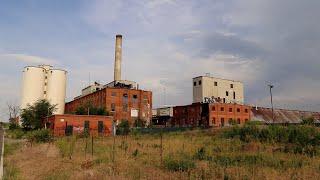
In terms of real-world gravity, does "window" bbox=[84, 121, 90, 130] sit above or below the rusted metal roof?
below

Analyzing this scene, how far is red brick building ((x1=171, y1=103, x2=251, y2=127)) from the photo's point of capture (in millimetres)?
71312

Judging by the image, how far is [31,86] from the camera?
87812 mm

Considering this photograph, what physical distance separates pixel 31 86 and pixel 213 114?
45979mm

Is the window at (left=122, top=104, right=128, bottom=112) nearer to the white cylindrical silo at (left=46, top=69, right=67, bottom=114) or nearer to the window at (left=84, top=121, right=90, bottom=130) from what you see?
the white cylindrical silo at (left=46, top=69, right=67, bottom=114)

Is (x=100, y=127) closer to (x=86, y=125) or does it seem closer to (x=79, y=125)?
(x=86, y=125)

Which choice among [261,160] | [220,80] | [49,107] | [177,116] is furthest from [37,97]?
[261,160]

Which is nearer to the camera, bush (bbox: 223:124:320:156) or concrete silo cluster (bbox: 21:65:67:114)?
bush (bbox: 223:124:320:156)

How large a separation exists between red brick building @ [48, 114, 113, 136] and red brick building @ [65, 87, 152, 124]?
20512mm

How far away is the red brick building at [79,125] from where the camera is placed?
48.0 meters

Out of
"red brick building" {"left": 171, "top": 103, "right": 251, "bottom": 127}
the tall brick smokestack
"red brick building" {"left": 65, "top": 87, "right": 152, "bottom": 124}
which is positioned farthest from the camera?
the tall brick smokestack

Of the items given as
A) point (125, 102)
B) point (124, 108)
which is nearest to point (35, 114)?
point (124, 108)

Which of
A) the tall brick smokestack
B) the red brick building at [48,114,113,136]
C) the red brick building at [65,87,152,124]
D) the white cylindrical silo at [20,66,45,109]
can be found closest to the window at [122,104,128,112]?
the red brick building at [65,87,152,124]

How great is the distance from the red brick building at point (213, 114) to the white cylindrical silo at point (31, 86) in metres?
35.9

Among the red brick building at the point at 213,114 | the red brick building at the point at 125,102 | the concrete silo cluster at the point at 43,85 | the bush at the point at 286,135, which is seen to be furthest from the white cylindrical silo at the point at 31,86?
the bush at the point at 286,135
